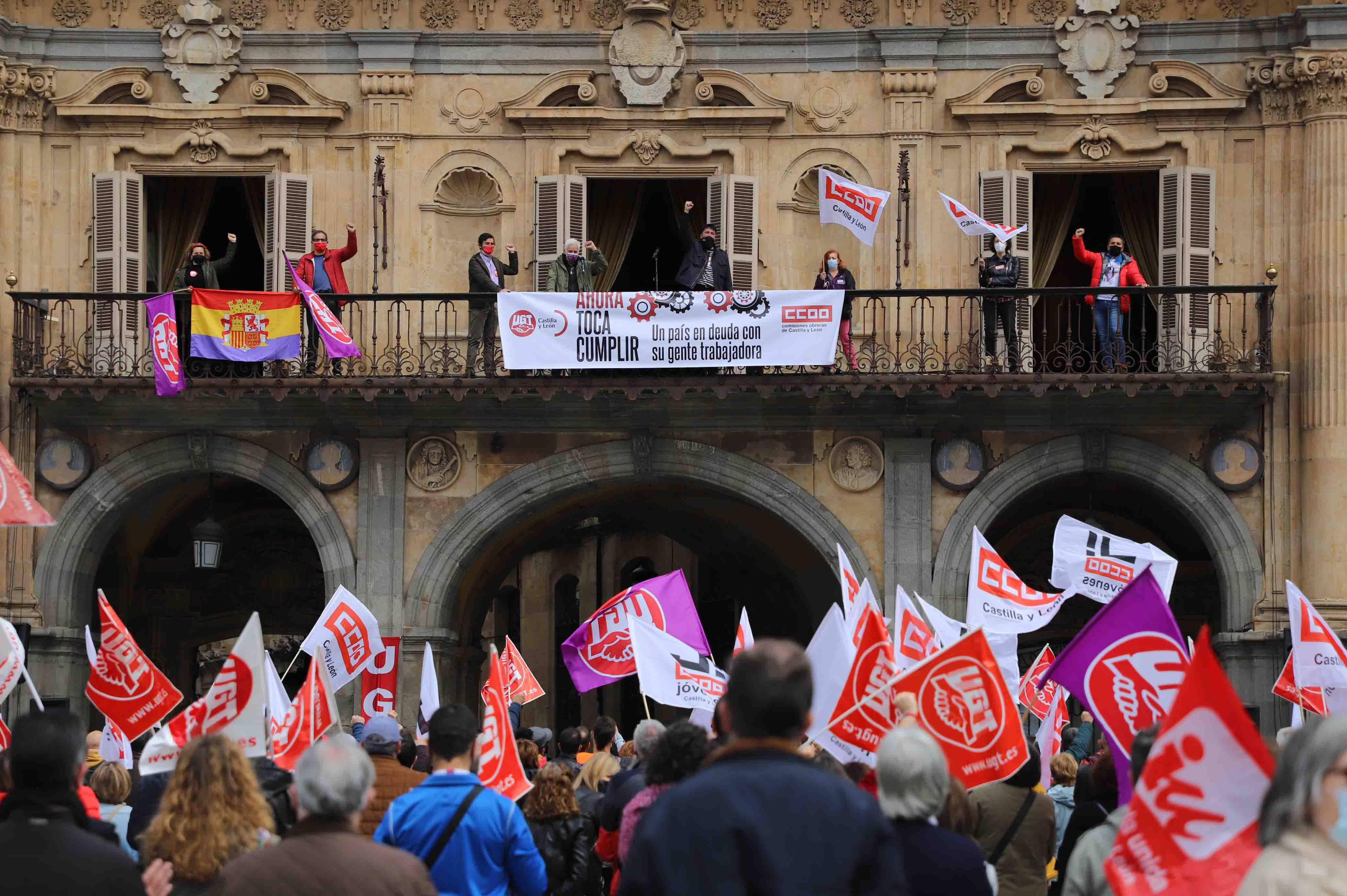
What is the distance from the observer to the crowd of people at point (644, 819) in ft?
17.2

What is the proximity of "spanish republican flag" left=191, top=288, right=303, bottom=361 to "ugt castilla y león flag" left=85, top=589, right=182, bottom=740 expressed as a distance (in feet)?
27.0

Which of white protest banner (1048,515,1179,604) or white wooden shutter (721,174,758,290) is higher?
white wooden shutter (721,174,758,290)

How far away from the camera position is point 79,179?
76.8 feet

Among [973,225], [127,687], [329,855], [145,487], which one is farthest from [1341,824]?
[145,487]

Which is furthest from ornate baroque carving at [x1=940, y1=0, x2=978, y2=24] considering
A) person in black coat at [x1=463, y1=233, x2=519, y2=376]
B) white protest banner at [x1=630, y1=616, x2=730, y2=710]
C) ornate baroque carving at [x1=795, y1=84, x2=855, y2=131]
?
white protest banner at [x1=630, y1=616, x2=730, y2=710]

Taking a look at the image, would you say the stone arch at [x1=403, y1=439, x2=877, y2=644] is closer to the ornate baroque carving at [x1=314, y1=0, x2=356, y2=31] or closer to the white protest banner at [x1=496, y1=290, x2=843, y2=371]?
the white protest banner at [x1=496, y1=290, x2=843, y2=371]

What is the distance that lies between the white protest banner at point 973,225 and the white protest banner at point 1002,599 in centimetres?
429

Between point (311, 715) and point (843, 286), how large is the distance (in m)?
11.4

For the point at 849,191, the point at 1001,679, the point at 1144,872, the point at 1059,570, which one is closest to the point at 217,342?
the point at 849,191

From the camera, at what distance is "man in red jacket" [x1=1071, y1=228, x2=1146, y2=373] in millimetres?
22141

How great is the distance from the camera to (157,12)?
23625 mm

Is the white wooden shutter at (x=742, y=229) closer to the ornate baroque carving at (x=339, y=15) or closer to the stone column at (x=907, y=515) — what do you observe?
the stone column at (x=907, y=515)

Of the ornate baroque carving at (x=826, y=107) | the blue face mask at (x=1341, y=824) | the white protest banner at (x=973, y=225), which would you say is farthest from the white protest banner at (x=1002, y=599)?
the blue face mask at (x=1341, y=824)

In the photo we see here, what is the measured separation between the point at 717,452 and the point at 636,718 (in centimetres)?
1276
